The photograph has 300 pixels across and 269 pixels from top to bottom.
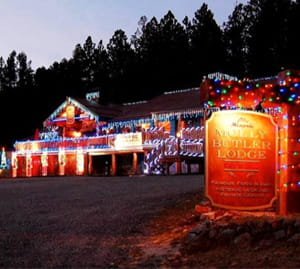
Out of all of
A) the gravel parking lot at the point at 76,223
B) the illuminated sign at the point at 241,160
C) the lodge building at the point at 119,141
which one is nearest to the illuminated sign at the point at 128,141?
the lodge building at the point at 119,141

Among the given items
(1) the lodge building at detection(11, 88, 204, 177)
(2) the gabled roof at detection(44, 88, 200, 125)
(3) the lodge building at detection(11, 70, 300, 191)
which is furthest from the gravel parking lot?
(2) the gabled roof at detection(44, 88, 200, 125)

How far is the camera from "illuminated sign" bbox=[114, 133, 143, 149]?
3100 cm

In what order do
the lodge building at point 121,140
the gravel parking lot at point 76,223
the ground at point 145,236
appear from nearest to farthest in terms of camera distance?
the ground at point 145,236 < the gravel parking lot at point 76,223 < the lodge building at point 121,140

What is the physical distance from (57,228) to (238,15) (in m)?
49.1

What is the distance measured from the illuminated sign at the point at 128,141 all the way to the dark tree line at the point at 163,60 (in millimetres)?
17310

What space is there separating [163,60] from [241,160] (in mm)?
50908

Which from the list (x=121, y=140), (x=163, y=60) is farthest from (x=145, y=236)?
(x=163, y=60)

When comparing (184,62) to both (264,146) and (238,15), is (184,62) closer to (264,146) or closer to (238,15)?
(238,15)

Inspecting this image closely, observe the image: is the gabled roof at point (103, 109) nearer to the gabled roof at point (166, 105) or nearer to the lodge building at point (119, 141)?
the lodge building at point (119, 141)

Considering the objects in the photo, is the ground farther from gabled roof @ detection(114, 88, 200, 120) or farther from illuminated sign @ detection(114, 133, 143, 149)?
gabled roof @ detection(114, 88, 200, 120)

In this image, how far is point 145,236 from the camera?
34.1ft

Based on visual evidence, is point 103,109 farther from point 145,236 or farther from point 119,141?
point 145,236

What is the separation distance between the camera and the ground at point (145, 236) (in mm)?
8289

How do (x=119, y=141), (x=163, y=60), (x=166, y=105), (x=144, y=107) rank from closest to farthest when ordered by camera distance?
(x=119, y=141), (x=166, y=105), (x=144, y=107), (x=163, y=60)
